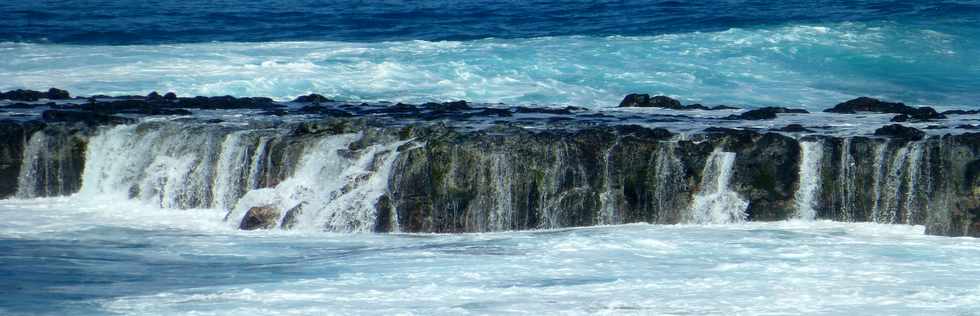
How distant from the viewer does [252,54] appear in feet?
112

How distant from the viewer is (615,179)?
1709cm

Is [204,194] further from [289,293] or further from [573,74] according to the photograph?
[573,74]

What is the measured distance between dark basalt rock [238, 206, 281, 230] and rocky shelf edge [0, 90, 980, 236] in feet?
0.03

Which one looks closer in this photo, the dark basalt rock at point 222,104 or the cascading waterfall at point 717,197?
the cascading waterfall at point 717,197

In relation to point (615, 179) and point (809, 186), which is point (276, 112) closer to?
point (615, 179)

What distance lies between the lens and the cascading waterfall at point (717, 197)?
16719 millimetres

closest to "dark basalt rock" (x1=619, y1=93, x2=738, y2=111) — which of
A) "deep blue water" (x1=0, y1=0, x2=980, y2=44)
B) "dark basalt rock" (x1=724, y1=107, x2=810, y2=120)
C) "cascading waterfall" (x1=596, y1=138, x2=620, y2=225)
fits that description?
"dark basalt rock" (x1=724, y1=107, x2=810, y2=120)

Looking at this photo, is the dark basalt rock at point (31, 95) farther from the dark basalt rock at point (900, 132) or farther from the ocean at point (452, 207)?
the dark basalt rock at point (900, 132)

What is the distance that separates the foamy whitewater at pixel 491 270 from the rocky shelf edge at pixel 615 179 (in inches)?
14.1

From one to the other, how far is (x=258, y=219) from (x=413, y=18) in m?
25.6

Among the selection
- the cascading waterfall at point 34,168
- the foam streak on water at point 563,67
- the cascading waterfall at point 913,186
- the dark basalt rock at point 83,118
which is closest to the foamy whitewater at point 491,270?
the cascading waterfall at point 913,186

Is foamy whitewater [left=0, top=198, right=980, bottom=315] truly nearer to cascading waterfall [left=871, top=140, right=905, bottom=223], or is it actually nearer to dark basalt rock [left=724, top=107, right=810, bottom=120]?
cascading waterfall [left=871, top=140, right=905, bottom=223]

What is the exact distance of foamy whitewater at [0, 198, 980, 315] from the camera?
12.6m

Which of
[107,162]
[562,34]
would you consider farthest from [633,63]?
[107,162]
